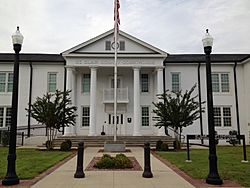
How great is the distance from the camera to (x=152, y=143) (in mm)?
23859

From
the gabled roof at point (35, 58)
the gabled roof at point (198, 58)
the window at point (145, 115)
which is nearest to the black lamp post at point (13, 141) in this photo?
the gabled roof at point (35, 58)

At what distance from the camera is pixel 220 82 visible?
28.4 m

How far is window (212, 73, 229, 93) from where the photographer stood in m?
28.3

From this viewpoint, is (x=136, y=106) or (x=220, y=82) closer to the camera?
(x=136, y=106)

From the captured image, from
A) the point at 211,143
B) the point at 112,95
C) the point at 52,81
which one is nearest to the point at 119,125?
the point at 112,95

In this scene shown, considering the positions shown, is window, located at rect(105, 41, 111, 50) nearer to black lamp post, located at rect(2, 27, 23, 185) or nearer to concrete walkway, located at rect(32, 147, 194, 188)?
black lamp post, located at rect(2, 27, 23, 185)

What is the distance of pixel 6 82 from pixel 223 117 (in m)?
22.5

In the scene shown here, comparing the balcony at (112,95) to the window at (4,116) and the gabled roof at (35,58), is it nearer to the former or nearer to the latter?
the gabled roof at (35,58)

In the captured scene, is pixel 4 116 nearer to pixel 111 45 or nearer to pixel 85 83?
pixel 85 83

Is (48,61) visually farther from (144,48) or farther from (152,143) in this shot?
(152,143)

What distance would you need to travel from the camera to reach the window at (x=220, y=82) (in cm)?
2834

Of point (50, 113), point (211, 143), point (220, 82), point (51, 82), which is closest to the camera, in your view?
point (211, 143)

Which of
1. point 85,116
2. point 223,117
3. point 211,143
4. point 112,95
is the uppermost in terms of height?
point 112,95

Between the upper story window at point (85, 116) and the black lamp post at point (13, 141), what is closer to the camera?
the black lamp post at point (13, 141)
